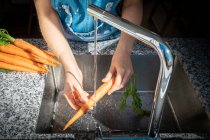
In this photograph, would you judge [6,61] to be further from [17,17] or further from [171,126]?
[17,17]

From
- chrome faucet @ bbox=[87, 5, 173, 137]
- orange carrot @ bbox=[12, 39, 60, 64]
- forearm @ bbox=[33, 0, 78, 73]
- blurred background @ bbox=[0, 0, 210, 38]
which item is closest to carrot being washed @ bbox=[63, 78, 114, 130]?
forearm @ bbox=[33, 0, 78, 73]

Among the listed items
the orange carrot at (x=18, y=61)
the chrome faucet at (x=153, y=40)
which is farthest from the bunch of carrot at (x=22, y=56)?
the chrome faucet at (x=153, y=40)

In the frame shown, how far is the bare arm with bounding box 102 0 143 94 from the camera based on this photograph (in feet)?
3.91

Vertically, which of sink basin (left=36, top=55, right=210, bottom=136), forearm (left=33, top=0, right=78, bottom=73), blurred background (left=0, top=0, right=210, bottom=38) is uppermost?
forearm (left=33, top=0, right=78, bottom=73)

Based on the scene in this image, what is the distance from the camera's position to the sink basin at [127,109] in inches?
46.9

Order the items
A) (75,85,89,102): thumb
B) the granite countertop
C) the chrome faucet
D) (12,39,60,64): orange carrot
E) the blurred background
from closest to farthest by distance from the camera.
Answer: the chrome faucet → the granite countertop → (75,85,89,102): thumb → (12,39,60,64): orange carrot → the blurred background

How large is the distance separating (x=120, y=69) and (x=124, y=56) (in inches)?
2.9

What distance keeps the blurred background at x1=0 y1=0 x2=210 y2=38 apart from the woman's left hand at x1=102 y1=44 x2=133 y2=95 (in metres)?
2.00

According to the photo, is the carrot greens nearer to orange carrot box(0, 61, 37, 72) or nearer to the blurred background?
orange carrot box(0, 61, 37, 72)

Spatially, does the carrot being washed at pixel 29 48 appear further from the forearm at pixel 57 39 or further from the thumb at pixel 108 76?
the thumb at pixel 108 76

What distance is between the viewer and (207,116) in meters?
1.05

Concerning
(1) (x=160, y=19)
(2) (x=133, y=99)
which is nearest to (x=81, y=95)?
(2) (x=133, y=99)

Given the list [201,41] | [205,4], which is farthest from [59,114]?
[205,4]

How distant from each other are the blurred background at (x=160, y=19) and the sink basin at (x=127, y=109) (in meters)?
1.82
